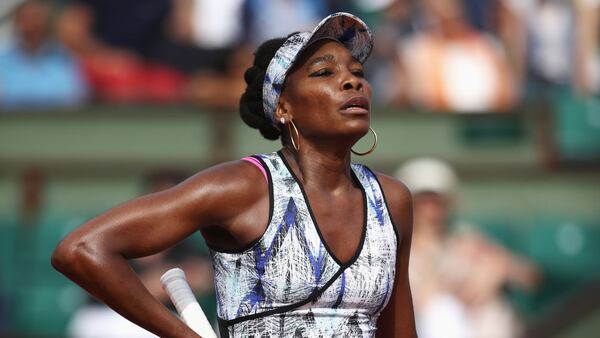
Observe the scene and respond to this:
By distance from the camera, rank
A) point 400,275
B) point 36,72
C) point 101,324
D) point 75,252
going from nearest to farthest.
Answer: point 75,252
point 400,275
point 101,324
point 36,72

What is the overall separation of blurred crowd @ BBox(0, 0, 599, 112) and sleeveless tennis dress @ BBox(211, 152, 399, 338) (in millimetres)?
4871

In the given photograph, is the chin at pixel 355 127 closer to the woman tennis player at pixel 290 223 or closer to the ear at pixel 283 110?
the woman tennis player at pixel 290 223

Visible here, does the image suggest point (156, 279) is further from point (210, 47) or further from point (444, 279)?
point (210, 47)

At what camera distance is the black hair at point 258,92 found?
3.69 m

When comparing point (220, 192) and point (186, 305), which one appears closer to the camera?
point (220, 192)

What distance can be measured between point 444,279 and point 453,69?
6.36ft

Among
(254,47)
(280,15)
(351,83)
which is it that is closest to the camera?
(351,83)

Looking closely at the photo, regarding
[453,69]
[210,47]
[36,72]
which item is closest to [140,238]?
[453,69]

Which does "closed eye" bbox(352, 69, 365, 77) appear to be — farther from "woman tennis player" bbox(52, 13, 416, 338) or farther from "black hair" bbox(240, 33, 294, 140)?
"black hair" bbox(240, 33, 294, 140)

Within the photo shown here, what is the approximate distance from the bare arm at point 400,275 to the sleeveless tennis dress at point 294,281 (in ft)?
0.73

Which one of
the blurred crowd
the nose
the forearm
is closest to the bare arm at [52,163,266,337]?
the forearm

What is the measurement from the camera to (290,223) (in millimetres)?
3377

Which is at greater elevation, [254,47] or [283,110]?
[283,110]

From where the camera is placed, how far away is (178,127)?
8570 mm
